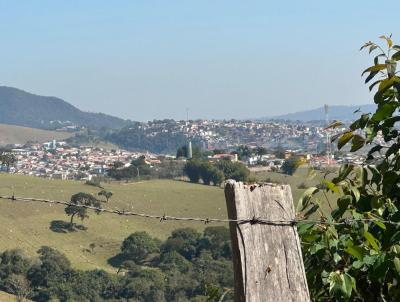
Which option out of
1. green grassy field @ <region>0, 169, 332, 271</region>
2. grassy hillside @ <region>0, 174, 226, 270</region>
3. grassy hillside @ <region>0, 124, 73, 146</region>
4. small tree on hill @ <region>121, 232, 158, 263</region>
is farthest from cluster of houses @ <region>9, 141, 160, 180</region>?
small tree on hill @ <region>121, 232, 158, 263</region>

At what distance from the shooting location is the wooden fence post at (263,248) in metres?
1.70

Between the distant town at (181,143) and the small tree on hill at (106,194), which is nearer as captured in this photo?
the small tree on hill at (106,194)

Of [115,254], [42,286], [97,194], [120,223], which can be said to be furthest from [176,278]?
[97,194]

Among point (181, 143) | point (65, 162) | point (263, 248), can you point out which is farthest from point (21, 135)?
point (263, 248)

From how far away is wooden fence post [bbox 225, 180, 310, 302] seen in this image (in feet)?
5.57

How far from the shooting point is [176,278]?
31859 mm

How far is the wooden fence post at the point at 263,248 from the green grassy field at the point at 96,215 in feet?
113

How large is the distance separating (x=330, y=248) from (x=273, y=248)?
0.49m

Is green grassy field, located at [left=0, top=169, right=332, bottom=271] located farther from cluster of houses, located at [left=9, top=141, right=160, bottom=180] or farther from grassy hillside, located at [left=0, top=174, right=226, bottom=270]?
cluster of houses, located at [left=9, top=141, right=160, bottom=180]

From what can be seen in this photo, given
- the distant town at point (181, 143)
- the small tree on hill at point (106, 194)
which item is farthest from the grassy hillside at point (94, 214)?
the distant town at point (181, 143)

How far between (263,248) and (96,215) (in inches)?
1836

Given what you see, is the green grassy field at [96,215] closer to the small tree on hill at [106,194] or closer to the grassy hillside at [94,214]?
the grassy hillside at [94,214]

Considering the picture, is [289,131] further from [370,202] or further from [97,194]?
[370,202]

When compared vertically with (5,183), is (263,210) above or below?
above
